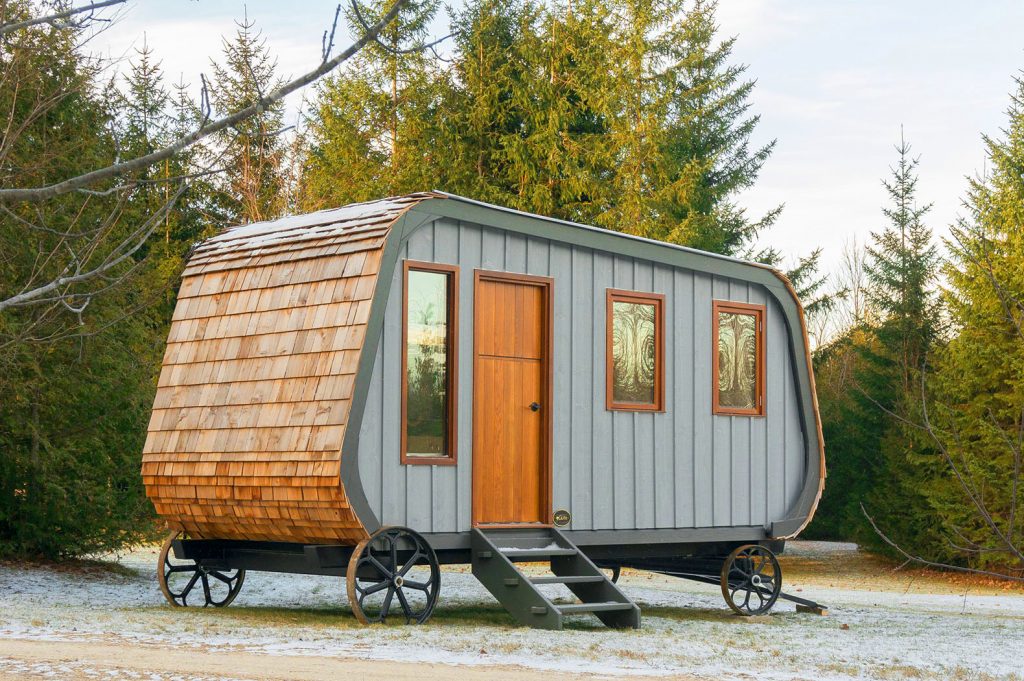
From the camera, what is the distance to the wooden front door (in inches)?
415

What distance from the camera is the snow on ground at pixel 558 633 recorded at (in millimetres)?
8141

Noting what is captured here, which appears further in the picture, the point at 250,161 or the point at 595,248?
the point at 250,161

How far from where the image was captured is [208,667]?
7.19m

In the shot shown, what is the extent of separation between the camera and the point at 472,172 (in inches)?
930

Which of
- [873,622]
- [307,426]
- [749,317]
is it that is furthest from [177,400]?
[873,622]

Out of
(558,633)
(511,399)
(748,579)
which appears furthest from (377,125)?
(558,633)

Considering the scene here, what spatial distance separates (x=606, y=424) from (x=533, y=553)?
1.55 m

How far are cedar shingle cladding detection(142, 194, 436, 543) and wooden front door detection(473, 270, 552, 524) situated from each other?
1193 mm

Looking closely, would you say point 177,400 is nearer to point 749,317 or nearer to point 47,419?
point 47,419

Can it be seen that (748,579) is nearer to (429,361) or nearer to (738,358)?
(738,358)

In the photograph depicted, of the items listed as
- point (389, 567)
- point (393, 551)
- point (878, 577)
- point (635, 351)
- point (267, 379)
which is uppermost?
point (635, 351)

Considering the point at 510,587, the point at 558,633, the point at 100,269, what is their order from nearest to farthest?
1. the point at 100,269
2. the point at 558,633
3. the point at 510,587

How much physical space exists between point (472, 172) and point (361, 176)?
2263 millimetres

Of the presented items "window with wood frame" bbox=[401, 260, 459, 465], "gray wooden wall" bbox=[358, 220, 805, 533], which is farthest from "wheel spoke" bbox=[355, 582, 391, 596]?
"window with wood frame" bbox=[401, 260, 459, 465]
